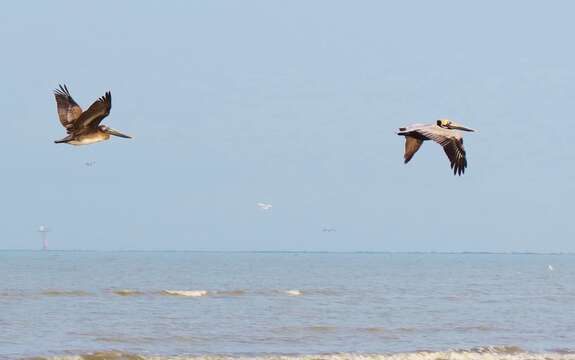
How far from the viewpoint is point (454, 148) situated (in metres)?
17.2

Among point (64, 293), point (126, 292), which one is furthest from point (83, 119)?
point (126, 292)

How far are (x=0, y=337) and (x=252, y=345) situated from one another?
7598 millimetres

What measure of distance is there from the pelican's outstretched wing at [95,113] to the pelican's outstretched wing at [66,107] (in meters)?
0.62

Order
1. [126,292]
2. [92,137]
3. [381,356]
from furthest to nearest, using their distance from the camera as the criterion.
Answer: [126,292] → [381,356] → [92,137]

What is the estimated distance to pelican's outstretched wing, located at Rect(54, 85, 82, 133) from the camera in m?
19.6

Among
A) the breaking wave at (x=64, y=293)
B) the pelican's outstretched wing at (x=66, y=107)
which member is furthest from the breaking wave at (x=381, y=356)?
the breaking wave at (x=64, y=293)

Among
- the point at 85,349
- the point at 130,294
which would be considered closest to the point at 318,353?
the point at 85,349

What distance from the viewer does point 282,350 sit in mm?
30047

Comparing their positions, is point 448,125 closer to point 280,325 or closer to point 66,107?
point 66,107

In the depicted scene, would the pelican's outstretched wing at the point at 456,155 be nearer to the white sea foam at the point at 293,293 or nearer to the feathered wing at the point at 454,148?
the feathered wing at the point at 454,148

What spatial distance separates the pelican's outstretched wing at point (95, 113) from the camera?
17.9m

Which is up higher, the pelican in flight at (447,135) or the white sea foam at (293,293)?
the pelican in flight at (447,135)

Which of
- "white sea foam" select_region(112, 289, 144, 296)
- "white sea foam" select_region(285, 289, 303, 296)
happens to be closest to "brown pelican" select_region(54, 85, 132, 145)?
"white sea foam" select_region(112, 289, 144, 296)

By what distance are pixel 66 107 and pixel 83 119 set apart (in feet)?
3.81
